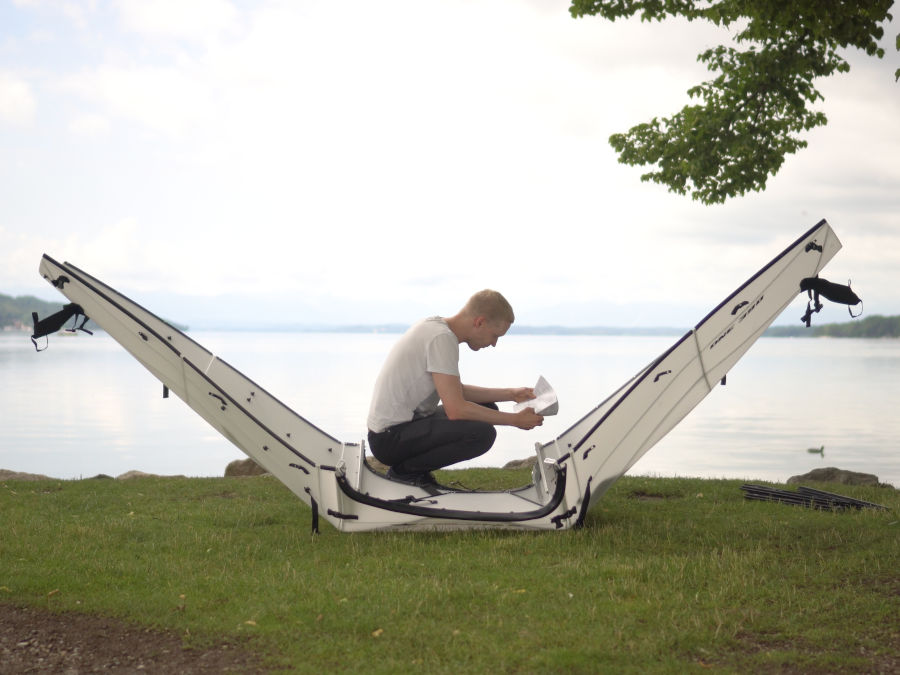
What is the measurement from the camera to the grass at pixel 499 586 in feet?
12.0

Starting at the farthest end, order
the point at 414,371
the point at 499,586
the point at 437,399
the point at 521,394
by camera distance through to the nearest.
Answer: the point at 521,394
the point at 437,399
the point at 414,371
the point at 499,586

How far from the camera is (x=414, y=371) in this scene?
5887mm

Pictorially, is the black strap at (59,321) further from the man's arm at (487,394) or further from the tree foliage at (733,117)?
the tree foliage at (733,117)

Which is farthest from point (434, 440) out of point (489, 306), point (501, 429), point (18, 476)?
point (501, 429)

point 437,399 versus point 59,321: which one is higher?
point 59,321

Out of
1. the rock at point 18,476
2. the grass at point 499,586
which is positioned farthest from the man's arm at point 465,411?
the rock at point 18,476

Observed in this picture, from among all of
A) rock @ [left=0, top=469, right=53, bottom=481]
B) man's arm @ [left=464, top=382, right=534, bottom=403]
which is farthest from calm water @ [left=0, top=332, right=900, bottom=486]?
rock @ [left=0, top=469, right=53, bottom=481]

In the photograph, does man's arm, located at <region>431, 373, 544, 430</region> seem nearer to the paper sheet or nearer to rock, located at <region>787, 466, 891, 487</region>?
the paper sheet

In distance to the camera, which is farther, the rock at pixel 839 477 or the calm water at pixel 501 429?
the calm water at pixel 501 429

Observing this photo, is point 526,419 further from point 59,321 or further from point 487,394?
point 59,321

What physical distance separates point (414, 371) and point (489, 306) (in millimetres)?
719

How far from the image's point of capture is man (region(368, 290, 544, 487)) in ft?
18.7

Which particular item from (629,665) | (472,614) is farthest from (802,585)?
(472,614)

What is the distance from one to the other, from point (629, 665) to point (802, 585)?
1633mm
